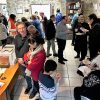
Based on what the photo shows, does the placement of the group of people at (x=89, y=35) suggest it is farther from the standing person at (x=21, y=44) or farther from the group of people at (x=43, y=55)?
the standing person at (x=21, y=44)

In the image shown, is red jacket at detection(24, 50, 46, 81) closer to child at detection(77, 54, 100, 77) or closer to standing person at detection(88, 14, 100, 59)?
child at detection(77, 54, 100, 77)

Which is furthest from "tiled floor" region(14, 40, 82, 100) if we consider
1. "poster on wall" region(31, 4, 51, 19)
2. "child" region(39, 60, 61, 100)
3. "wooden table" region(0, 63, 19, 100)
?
"poster on wall" region(31, 4, 51, 19)

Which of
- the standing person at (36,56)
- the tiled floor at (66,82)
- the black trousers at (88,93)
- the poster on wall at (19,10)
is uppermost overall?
the poster on wall at (19,10)

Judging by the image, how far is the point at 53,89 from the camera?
3.31 m

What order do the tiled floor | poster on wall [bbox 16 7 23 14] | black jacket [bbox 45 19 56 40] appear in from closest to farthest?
the tiled floor → black jacket [bbox 45 19 56 40] → poster on wall [bbox 16 7 23 14]

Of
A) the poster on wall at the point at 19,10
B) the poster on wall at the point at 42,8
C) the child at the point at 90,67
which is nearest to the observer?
the child at the point at 90,67

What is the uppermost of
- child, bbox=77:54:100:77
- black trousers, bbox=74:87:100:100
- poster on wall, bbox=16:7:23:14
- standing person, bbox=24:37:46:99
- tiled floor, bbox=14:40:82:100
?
poster on wall, bbox=16:7:23:14

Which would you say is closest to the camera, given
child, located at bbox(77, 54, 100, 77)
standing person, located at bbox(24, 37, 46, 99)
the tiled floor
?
standing person, located at bbox(24, 37, 46, 99)

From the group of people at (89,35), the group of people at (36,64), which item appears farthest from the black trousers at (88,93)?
the group of people at (89,35)

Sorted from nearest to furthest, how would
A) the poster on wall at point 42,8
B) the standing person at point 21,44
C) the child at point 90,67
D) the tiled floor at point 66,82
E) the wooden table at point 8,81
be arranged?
the wooden table at point 8,81 → the child at point 90,67 → the standing person at point 21,44 → the tiled floor at point 66,82 → the poster on wall at point 42,8

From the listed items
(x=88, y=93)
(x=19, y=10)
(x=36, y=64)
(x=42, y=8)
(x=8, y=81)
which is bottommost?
(x=88, y=93)

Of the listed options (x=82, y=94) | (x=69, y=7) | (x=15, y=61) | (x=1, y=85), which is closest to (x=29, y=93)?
(x=15, y=61)

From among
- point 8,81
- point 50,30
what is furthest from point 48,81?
point 50,30

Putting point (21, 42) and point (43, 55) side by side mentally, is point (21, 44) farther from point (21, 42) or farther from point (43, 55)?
point (43, 55)
